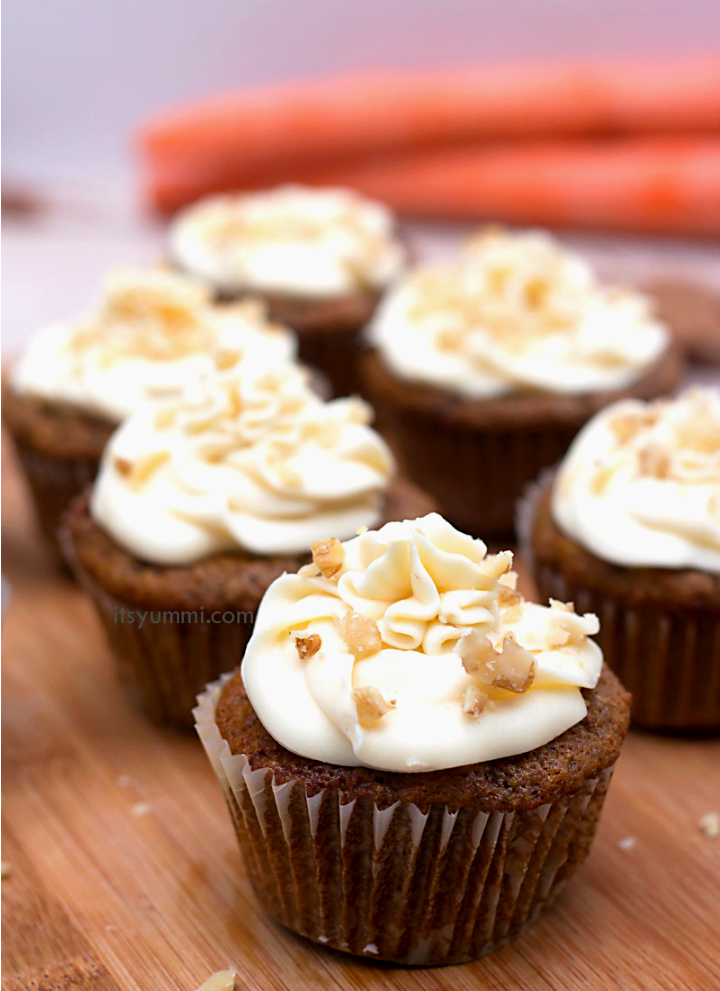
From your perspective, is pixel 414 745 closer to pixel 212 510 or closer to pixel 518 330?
pixel 212 510

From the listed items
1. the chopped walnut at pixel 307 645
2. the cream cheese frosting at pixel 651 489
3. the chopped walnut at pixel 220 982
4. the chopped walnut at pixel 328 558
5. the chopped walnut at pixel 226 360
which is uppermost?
the chopped walnut at pixel 328 558

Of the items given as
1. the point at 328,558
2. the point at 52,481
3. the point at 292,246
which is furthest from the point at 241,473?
the point at 292,246

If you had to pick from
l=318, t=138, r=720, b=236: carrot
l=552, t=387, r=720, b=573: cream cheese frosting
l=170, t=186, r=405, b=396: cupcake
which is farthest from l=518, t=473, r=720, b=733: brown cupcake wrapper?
l=318, t=138, r=720, b=236: carrot

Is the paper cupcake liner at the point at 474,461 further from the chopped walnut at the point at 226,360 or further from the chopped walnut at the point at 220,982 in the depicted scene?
the chopped walnut at the point at 220,982

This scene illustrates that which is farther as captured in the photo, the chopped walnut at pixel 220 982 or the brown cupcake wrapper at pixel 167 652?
the brown cupcake wrapper at pixel 167 652

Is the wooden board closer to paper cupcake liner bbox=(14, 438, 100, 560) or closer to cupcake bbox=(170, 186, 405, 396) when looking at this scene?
paper cupcake liner bbox=(14, 438, 100, 560)

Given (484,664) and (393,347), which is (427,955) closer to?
(484,664)

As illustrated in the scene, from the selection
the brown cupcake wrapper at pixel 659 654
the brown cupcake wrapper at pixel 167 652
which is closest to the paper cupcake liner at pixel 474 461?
the brown cupcake wrapper at pixel 659 654
